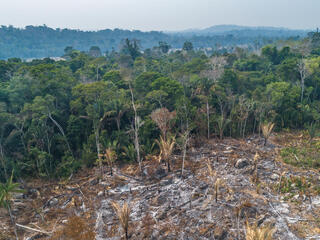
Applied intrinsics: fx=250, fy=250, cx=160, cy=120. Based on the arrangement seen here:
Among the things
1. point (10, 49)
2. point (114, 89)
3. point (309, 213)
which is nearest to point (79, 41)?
point (10, 49)

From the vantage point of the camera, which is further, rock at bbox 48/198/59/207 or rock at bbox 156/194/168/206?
rock at bbox 48/198/59/207

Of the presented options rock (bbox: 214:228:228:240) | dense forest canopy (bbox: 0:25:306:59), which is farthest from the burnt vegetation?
dense forest canopy (bbox: 0:25:306:59)

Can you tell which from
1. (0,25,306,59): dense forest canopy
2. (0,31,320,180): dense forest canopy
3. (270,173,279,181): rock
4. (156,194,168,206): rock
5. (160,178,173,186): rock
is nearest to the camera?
(156,194,168,206): rock

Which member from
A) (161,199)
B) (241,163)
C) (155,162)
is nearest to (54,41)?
(155,162)

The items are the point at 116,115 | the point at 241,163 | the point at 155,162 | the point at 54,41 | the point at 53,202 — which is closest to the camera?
the point at 53,202

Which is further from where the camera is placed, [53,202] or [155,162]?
[155,162]

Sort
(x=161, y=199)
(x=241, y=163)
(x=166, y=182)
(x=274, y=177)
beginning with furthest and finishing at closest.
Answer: (x=241, y=163) < (x=166, y=182) < (x=274, y=177) < (x=161, y=199)

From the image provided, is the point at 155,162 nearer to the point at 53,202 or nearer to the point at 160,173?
the point at 160,173

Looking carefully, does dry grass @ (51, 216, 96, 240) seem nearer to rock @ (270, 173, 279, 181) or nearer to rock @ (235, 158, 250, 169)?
rock @ (235, 158, 250, 169)

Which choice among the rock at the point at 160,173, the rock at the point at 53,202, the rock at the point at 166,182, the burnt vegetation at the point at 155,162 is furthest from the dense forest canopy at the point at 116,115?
the rock at the point at 53,202

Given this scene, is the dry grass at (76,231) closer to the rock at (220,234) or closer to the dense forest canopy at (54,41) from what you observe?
the rock at (220,234)

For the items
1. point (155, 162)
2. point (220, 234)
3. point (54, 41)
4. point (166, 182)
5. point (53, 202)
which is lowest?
point (53, 202)

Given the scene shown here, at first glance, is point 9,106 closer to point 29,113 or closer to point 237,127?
point 29,113
